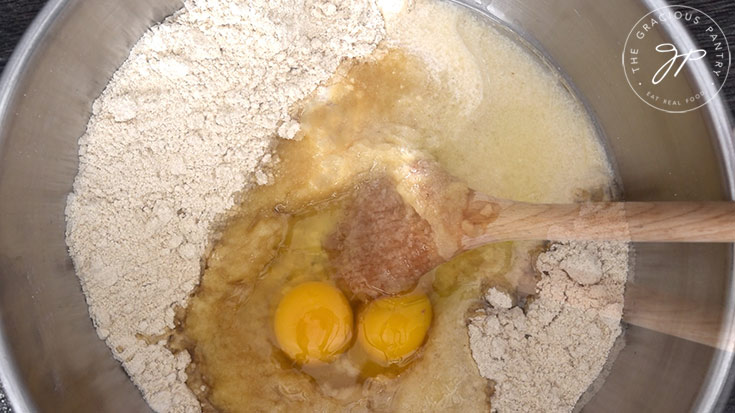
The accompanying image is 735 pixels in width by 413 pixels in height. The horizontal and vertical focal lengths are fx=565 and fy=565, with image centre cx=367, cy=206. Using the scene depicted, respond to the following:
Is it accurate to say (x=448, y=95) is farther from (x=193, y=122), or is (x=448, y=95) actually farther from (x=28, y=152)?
(x=28, y=152)

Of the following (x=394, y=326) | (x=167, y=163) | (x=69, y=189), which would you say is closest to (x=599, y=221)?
(x=394, y=326)

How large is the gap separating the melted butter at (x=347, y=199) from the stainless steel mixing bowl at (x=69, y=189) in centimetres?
24

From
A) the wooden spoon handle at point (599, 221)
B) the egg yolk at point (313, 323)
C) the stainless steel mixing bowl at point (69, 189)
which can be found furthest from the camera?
the egg yolk at point (313, 323)

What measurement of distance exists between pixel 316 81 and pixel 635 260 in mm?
1268

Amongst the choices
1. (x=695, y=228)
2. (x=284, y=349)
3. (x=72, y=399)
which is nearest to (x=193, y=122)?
(x=284, y=349)

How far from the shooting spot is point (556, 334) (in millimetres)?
1896

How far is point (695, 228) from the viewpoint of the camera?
4.96 feet

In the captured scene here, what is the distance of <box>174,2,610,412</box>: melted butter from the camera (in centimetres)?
190

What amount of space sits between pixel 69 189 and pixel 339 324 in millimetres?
996

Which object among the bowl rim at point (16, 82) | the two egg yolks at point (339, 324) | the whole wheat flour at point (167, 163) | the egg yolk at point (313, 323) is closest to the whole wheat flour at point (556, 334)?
the two egg yolks at point (339, 324)

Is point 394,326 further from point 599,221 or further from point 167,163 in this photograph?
point 167,163

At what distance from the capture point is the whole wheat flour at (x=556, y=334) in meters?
1.88

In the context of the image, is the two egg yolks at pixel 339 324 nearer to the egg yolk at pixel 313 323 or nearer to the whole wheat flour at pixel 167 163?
the egg yolk at pixel 313 323

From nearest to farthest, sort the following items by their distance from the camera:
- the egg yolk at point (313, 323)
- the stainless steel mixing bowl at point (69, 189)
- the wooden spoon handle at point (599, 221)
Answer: the wooden spoon handle at point (599, 221), the stainless steel mixing bowl at point (69, 189), the egg yolk at point (313, 323)
